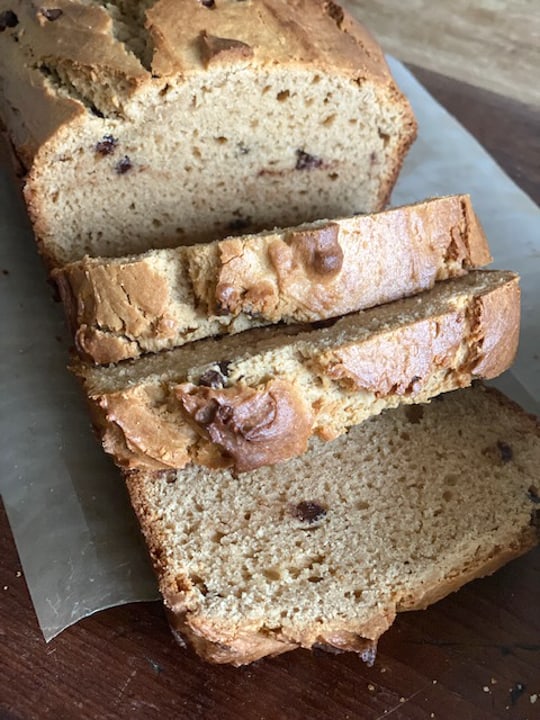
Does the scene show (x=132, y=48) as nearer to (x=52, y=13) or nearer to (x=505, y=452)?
(x=52, y=13)

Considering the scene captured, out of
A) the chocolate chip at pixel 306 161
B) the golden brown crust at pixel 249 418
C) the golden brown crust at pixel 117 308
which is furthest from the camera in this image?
the chocolate chip at pixel 306 161

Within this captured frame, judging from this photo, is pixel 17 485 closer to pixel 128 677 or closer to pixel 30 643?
pixel 30 643

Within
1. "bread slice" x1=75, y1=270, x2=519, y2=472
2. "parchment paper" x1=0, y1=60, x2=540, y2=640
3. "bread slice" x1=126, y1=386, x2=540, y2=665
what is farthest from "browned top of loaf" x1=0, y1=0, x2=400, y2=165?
"bread slice" x1=126, y1=386, x2=540, y2=665

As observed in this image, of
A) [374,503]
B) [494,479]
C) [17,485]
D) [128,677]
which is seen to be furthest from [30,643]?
[494,479]

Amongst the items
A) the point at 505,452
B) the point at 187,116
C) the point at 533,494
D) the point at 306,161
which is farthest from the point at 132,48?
the point at 533,494

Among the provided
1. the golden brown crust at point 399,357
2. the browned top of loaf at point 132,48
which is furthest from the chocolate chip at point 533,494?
the browned top of loaf at point 132,48

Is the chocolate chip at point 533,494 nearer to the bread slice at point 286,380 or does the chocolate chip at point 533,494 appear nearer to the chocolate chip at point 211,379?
the bread slice at point 286,380
